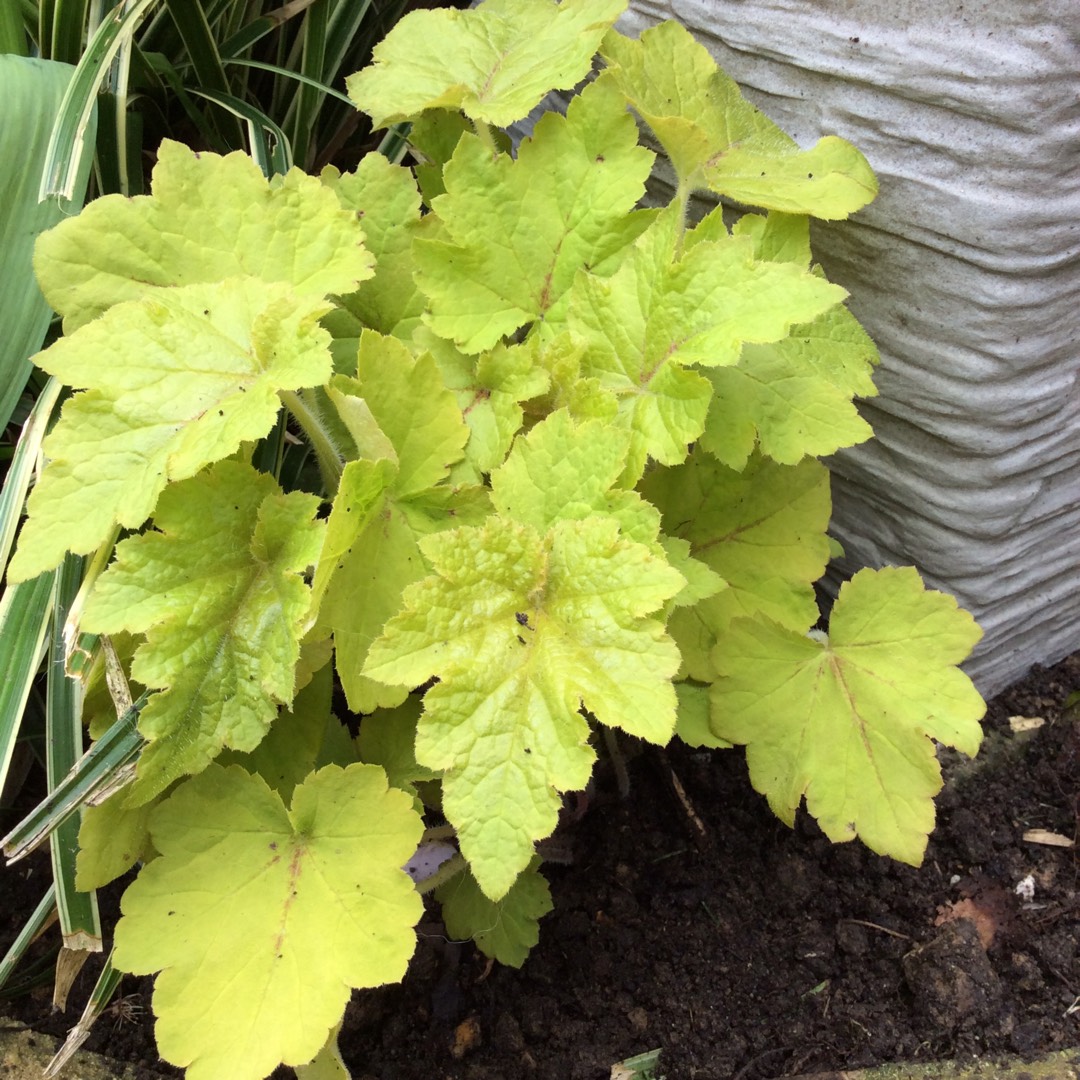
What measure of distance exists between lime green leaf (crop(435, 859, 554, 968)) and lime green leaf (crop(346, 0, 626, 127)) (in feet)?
3.11

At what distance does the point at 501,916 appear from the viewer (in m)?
1.26

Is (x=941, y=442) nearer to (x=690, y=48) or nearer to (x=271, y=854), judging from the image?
(x=690, y=48)

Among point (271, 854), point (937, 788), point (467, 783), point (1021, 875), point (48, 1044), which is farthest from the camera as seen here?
point (1021, 875)

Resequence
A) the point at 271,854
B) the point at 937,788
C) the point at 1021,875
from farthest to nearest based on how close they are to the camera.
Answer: the point at 1021,875, the point at 937,788, the point at 271,854

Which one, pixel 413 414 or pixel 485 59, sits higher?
pixel 485 59

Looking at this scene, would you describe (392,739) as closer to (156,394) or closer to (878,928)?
(156,394)

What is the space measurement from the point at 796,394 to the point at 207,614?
0.70m

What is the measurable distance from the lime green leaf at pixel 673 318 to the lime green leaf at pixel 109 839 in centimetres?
67

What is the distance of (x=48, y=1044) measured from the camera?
1.25 meters

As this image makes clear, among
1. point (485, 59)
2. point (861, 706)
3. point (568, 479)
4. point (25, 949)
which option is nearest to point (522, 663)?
point (568, 479)

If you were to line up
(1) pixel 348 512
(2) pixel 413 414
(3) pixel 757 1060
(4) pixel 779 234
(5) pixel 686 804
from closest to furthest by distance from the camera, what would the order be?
(1) pixel 348 512 < (2) pixel 413 414 < (4) pixel 779 234 < (3) pixel 757 1060 < (5) pixel 686 804

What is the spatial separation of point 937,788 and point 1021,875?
41 centimetres

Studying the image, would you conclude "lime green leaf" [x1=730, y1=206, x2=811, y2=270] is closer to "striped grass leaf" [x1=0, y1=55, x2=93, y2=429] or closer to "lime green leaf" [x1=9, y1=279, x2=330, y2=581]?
"lime green leaf" [x1=9, y1=279, x2=330, y2=581]

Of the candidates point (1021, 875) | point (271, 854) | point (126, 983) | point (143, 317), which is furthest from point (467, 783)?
point (1021, 875)
